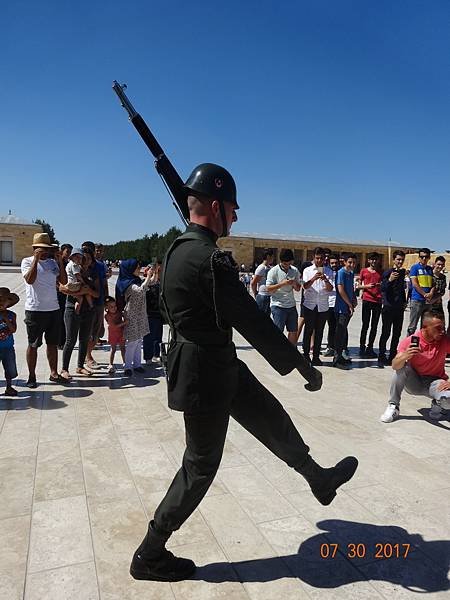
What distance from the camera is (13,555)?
246 cm

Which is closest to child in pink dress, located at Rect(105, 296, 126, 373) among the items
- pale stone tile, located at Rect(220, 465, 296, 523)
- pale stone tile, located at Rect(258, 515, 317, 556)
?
pale stone tile, located at Rect(220, 465, 296, 523)

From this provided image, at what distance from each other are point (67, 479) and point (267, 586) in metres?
1.81

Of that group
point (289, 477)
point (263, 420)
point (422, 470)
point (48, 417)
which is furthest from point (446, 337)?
point (48, 417)

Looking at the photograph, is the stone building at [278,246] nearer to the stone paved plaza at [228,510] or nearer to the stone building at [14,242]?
the stone building at [14,242]

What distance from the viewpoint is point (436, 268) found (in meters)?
8.83

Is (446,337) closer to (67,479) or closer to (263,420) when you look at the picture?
(263,420)

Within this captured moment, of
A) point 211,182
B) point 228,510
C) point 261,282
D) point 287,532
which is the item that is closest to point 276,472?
point 228,510

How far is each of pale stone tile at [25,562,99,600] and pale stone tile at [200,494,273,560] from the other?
75cm

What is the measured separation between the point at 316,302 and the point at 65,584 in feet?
18.9

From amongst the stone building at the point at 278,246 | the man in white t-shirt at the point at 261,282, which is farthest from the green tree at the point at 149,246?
the man in white t-shirt at the point at 261,282

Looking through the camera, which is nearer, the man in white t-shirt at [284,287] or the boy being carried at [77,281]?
the boy being carried at [77,281]

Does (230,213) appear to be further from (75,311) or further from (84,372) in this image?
(84,372)

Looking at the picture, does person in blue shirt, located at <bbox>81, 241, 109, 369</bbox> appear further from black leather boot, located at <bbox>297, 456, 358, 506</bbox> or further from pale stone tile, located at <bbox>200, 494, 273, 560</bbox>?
black leather boot, located at <bbox>297, 456, 358, 506</bbox>

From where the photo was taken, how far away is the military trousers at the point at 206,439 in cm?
214
